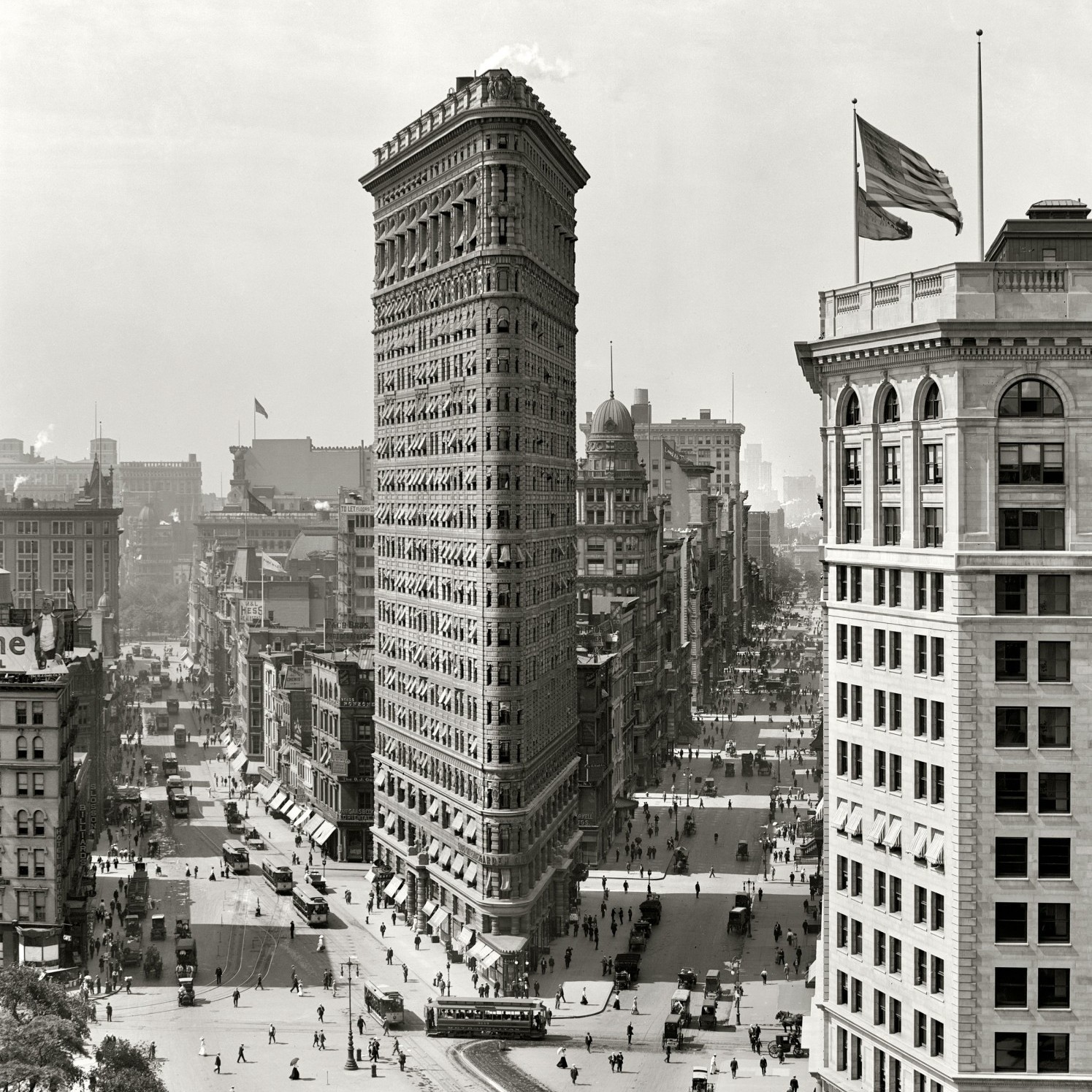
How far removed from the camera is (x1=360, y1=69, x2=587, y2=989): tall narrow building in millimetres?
103938

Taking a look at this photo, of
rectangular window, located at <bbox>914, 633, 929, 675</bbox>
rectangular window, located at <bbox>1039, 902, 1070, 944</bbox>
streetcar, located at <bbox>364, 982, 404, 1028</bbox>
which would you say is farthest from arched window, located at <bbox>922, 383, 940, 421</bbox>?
streetcar, located at <bbox>364, 982, 404, 1028</bbox>

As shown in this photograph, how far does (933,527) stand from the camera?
5716cm

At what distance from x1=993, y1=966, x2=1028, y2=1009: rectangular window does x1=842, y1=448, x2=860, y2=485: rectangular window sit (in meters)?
18.0

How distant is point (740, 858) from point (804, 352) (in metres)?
77.7

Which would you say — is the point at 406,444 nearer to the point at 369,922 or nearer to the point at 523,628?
the point at 523,628

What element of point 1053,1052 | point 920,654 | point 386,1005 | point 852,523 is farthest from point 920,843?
point 386,1005

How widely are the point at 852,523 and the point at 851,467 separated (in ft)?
6.85

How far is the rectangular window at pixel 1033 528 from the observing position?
55250mm

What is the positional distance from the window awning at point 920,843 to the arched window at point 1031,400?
563 inches

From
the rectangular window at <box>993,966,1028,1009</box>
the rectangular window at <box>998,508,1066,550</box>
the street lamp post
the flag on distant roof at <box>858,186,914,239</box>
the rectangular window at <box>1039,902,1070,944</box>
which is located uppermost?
the flag on distant roof at <box>858,186,914,239</box>

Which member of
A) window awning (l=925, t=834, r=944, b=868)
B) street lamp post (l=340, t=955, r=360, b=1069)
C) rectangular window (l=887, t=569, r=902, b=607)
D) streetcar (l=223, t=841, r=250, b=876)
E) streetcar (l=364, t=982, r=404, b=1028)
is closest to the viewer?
window awning (l=925, t=834, r=944, b=868)

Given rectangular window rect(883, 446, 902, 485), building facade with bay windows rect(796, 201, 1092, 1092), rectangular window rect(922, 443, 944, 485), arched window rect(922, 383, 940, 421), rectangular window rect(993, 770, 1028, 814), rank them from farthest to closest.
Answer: rectangular window rect(883, 446, 902, 485), arched window rect(922, 383, 940, 421), rectangular window rect(922, 443, 944, 485), rectangular window rect(993, 770, 1028, 814), building facade with bay windows rect(796, 201, 1092, 1092)

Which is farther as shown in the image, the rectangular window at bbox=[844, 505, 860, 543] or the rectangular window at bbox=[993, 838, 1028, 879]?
the rectangular window at bbox=[844, 505, 860, 543]

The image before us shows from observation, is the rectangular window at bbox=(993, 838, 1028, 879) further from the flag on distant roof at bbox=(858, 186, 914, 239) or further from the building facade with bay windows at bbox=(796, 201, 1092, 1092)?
the flag on distant roof at bbox=(858, 186, 914, 239)
